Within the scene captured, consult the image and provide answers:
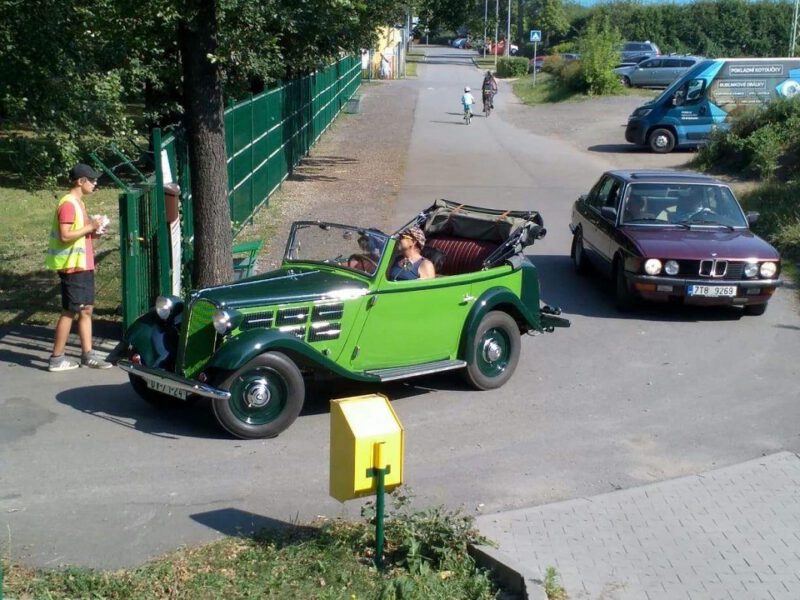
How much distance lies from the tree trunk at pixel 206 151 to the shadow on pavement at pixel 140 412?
1843 mm

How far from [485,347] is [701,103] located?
21.0 metres

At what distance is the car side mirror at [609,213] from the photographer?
40.4 feet

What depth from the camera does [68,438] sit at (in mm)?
7508

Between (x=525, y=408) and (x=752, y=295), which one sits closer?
(x=525, y=408)

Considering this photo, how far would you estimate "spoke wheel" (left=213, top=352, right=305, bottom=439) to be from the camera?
732cm

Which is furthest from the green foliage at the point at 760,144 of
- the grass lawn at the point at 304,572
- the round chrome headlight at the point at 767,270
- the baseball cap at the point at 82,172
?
the grass lawn at the point at 304,572

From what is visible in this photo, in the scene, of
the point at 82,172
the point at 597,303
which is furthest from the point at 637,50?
the point at 82,172

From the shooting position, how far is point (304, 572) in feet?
17.8

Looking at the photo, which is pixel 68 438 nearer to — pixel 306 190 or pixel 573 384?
pixel 573 384

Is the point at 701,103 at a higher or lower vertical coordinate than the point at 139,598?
higher

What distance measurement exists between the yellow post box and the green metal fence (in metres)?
4.30

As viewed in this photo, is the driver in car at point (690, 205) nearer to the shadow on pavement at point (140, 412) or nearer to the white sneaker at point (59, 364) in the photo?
the shadow on pavement at point (140, 412)

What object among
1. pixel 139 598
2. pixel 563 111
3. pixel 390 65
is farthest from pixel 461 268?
pixel 390 65

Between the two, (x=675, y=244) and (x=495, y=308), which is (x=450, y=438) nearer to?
(x=495, y=308)
